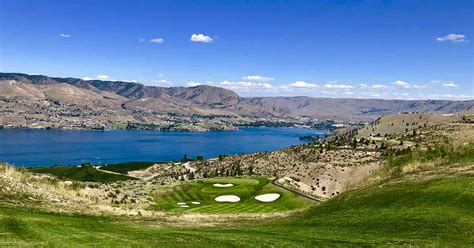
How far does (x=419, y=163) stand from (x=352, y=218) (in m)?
12.9

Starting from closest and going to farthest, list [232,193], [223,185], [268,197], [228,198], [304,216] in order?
[304,216], [268,197], [228,198], [232,193], [223,185]

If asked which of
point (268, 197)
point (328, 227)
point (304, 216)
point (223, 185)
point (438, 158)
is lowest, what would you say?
point (223, 185)

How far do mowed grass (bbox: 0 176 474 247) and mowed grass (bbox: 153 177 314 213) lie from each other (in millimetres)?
26237

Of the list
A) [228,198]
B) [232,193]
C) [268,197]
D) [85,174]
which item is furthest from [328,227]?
[85,174]

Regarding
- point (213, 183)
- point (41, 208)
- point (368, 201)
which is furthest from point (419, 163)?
point (213, 183)

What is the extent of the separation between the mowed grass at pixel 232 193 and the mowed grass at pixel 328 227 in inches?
1033

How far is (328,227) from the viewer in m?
23.4

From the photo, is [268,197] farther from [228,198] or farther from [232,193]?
[232,193]

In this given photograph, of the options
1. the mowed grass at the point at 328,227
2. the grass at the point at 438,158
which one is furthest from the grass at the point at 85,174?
the mowed grass at the point at 328,227

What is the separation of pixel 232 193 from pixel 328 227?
49240mm

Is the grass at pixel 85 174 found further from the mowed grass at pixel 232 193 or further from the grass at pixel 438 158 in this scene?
the grass at pixel 438 158

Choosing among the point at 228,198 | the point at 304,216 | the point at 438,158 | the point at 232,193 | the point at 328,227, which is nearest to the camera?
the point at 328,227

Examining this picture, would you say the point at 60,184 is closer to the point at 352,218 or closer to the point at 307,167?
the point at 352,218

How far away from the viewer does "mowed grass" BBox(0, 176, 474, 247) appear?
1881 centimetres
